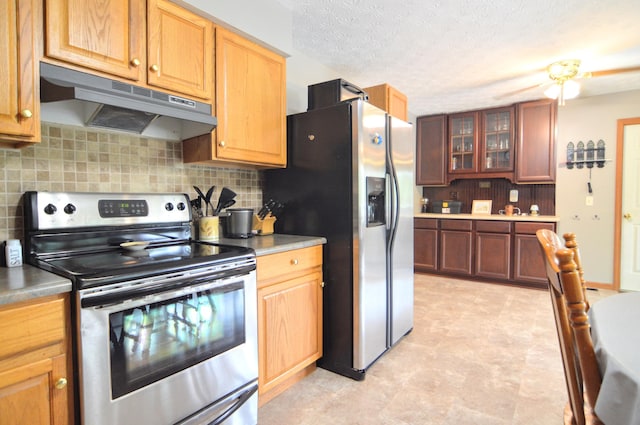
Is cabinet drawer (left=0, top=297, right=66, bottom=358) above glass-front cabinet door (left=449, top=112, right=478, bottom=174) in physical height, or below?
below

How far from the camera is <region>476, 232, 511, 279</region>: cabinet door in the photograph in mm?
4336

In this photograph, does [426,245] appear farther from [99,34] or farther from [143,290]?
[99,34]

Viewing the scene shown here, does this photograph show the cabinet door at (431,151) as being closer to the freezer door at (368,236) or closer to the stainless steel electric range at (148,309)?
the freezer door at (368,236)

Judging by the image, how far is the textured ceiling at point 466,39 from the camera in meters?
2.29

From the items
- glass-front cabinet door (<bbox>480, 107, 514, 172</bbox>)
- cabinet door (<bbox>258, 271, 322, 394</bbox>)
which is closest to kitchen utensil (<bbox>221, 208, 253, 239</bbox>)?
cabinet door (<bbox>258, 271, 322, 394</bbox>)

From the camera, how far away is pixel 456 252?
468 centimetres

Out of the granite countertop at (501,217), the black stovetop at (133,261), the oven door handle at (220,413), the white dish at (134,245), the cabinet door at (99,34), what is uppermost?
the cabinet door at (99,34)

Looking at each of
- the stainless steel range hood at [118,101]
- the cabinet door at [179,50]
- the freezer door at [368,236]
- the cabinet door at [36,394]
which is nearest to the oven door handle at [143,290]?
the cabinet door at [36,394]

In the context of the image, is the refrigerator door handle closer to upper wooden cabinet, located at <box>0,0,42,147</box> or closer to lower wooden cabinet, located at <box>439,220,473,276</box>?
upper wooden cabinet, located at <box>0,0,42,147</box>

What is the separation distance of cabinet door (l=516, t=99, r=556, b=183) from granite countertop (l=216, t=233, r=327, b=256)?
139 inches

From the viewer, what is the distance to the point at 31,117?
1288 mm

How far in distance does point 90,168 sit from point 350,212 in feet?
4.58

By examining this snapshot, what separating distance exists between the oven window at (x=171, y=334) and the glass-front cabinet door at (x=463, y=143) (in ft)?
13.9

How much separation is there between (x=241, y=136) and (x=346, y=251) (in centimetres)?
94
